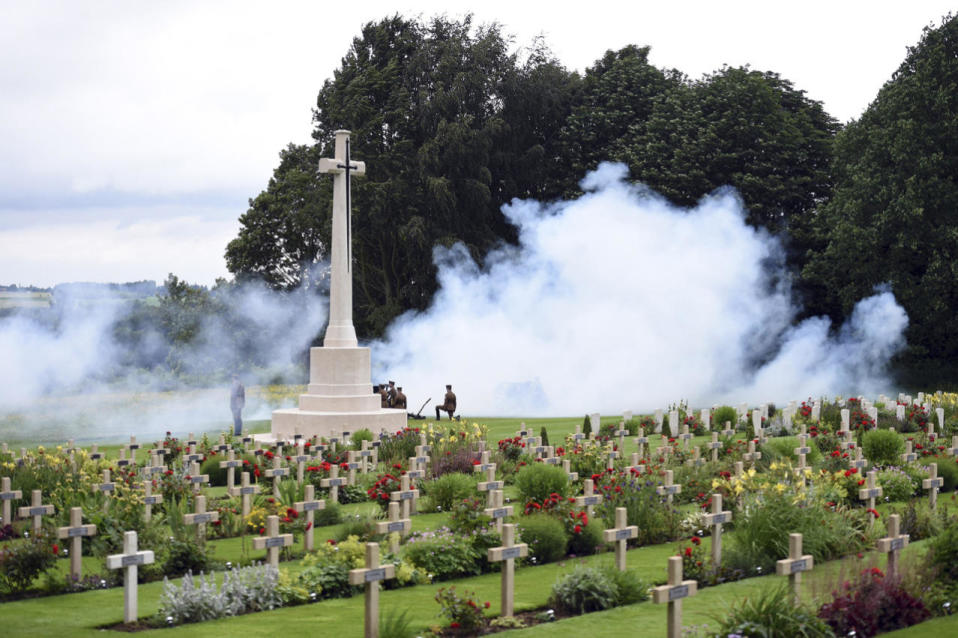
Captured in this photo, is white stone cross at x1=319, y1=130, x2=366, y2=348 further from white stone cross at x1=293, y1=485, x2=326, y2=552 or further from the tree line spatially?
the tree line

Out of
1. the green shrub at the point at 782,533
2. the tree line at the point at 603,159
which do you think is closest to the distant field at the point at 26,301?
the tree line at the point at 603,159

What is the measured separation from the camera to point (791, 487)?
1231 cm

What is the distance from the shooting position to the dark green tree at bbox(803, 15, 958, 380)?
39.3 m

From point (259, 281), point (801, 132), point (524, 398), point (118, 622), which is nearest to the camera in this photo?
point (118, 622)

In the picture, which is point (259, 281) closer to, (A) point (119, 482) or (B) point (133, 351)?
(B) point (133, 351)

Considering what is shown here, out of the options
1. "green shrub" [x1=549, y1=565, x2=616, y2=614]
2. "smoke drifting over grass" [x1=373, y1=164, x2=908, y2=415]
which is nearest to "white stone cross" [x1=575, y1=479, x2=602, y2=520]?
"green shrub" [x1=549, y1=565, x2=616, y2=614]

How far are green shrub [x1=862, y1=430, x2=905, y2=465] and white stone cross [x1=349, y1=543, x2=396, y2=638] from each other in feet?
42.0

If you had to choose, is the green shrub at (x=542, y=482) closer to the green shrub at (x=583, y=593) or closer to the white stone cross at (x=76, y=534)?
the green shrub at (x=583, y=593)

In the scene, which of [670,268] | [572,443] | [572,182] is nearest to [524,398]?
[670,268]

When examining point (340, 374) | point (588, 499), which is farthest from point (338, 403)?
point (588, 499)

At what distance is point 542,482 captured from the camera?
46.4 ft

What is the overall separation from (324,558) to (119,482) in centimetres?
461

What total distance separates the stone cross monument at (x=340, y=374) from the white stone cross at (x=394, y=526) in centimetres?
1402

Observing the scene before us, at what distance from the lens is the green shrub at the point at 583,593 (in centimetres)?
957
